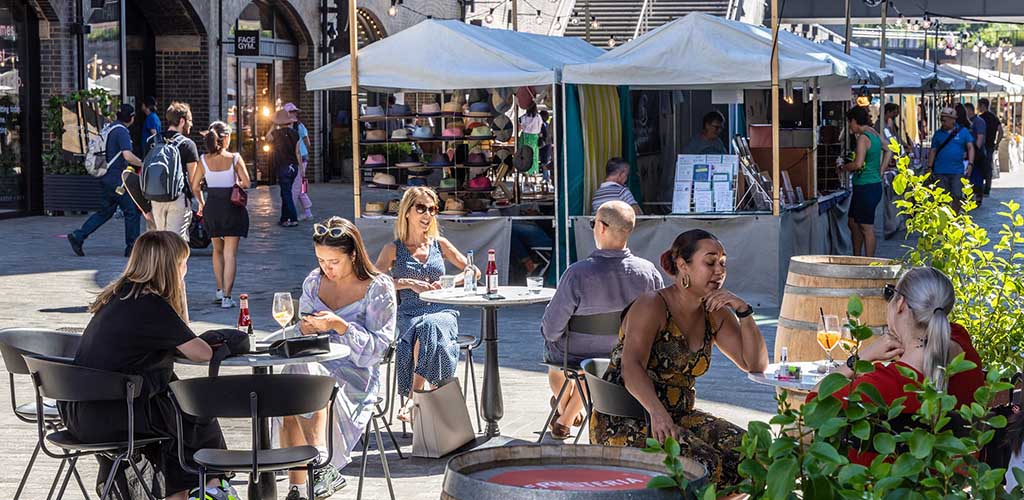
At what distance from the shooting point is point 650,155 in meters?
16.1

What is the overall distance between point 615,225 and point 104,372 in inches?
106

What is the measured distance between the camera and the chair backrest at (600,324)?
670 centimetres

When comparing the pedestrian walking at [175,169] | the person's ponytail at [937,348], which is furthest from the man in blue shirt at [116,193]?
the person's ponytail at [937,348]

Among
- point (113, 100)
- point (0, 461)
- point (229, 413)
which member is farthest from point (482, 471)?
point (113, 100)

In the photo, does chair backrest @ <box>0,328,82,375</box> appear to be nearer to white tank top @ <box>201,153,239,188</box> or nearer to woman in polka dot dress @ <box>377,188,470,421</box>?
woman in polka dot dress @ <box>377,188,470,421</box>

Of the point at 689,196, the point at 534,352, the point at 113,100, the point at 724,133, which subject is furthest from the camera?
the point at 113,100

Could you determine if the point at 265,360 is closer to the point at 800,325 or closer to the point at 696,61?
the point at 800,325

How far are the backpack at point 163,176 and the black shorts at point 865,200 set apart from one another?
667 cm

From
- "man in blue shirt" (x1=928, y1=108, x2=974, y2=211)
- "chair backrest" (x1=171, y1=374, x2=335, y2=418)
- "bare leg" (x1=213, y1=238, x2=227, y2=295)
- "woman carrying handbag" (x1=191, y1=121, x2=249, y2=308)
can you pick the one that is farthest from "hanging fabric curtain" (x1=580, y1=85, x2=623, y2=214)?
"chair backrest" (x1=171, y1=374, x2=335, y2=418)

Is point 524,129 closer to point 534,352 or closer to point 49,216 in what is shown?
point 49,216

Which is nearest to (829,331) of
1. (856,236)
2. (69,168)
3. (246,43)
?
(856,236)

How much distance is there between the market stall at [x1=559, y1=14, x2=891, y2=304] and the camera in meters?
11.6

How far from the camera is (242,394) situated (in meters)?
4.84

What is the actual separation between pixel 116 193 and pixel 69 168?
17.5ft
